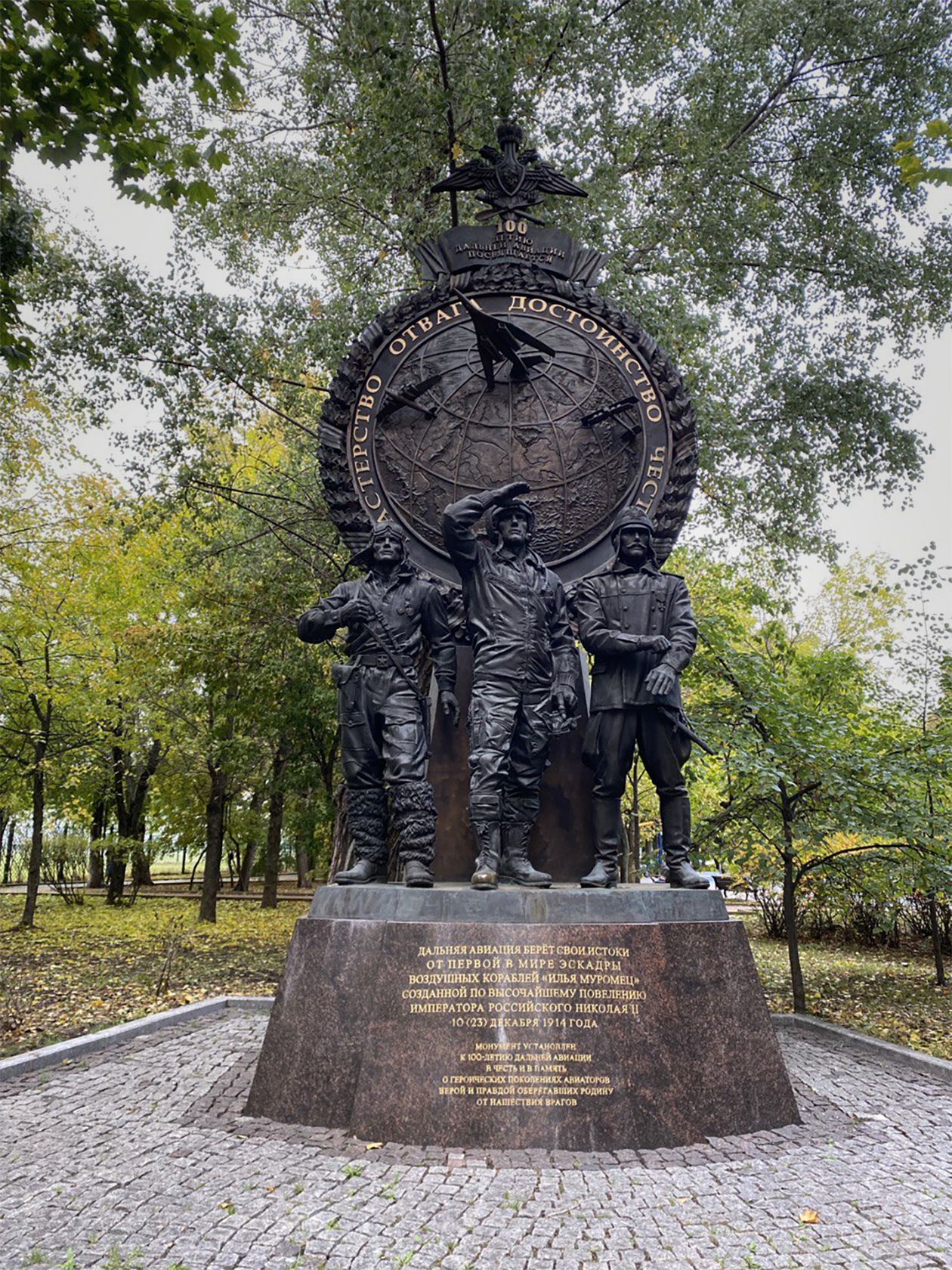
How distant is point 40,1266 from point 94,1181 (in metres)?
0.92

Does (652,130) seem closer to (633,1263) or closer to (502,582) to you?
(502,582)

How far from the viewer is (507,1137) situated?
16.5ft

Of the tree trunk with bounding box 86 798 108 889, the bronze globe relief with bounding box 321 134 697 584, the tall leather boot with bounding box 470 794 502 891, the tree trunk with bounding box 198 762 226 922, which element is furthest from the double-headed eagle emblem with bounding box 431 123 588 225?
the tree trunk with bounding box 86 798 108 889

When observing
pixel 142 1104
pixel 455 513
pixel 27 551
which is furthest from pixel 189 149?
pixel 27 551

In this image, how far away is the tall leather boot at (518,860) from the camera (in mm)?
6305

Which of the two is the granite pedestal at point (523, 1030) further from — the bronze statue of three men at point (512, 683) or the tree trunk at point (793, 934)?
the tree trunk at point (793, 934)

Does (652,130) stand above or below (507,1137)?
above

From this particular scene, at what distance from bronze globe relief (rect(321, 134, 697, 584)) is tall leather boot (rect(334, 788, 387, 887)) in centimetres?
216

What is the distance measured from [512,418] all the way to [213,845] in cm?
1438

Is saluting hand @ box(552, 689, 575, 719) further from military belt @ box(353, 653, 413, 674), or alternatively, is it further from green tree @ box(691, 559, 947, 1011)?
green tree @ box(691, 559, 947, 1011)

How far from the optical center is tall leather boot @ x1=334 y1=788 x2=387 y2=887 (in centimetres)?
670

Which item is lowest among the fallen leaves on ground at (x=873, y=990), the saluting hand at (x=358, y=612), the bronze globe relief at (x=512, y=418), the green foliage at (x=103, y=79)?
the fallen leaves on ground at (x=873, y=990)

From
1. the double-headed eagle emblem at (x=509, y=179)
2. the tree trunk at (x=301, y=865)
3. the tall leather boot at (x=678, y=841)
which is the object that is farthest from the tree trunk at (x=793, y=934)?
the tree trunk at (x=301, y=865)

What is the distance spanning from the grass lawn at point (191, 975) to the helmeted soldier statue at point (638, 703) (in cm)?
412
